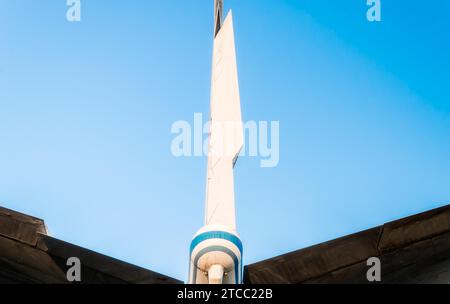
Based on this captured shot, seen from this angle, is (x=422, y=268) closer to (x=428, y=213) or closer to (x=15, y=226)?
(x=428, y=213)

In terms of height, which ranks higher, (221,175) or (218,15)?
(218,15)

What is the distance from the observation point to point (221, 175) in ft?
34.4

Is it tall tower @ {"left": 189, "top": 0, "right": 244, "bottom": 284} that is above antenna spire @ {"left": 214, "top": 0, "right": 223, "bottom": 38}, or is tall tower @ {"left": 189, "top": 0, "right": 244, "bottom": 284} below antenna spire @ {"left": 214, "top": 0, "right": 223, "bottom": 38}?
below

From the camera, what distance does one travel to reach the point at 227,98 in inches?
479

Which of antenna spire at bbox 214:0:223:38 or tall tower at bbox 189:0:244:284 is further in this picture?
antenna spire at bbox 214:0:223:38

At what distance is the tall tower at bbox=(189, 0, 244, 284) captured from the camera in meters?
8.13

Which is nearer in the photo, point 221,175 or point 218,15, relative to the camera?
point 221,175

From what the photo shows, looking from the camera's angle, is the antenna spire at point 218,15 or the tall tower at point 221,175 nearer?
the tall tower at point 221,175

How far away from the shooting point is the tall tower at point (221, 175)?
8.13m

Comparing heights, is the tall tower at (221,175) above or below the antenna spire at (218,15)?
below
